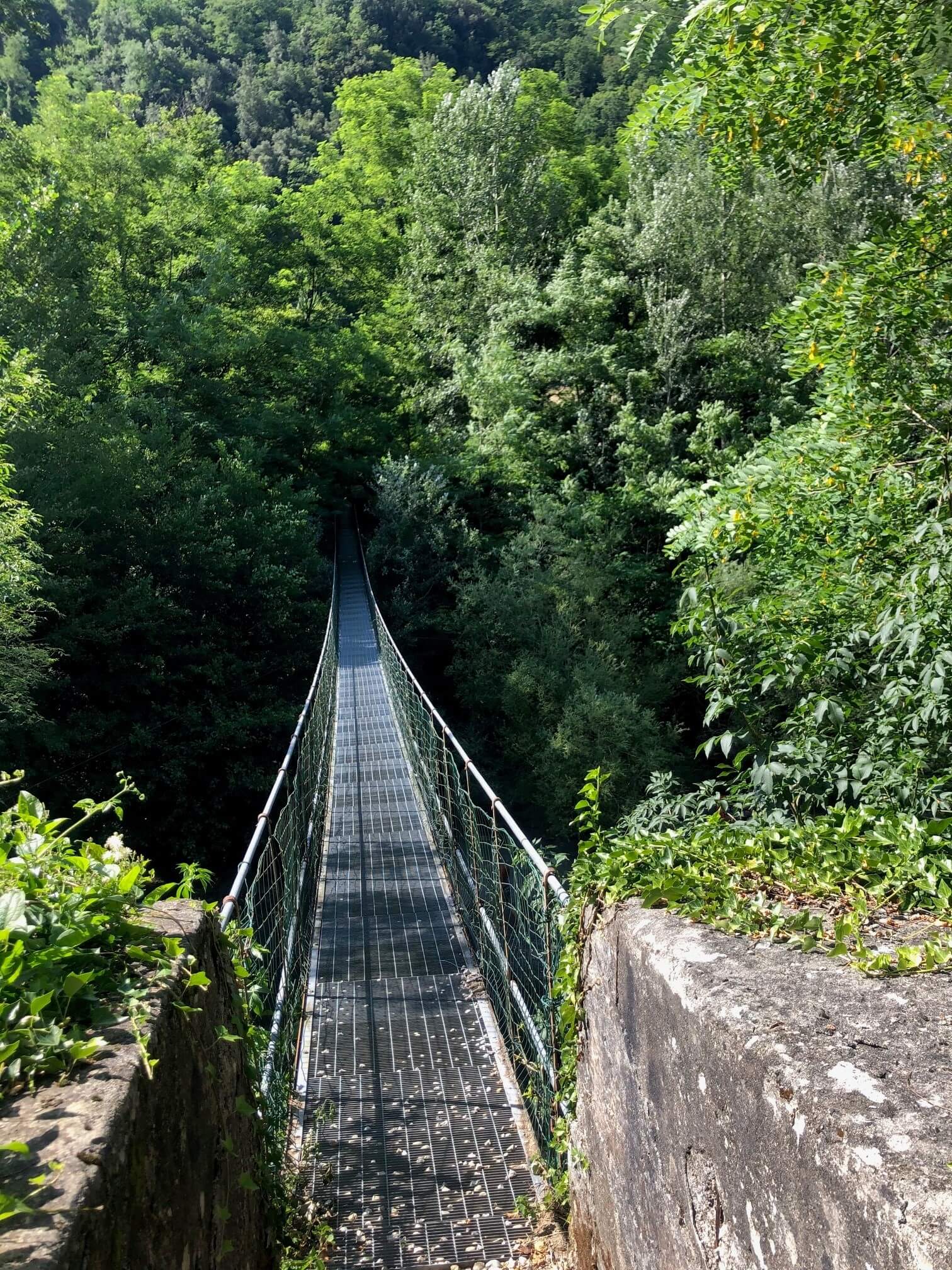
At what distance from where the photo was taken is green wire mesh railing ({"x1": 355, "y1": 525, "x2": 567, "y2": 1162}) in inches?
112

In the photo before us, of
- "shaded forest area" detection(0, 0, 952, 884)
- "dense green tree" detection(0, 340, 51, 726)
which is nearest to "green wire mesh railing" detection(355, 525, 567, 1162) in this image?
"shaded forest area" detection(0, 0, 952, 884)

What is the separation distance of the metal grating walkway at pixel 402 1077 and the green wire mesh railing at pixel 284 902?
0.12 metres

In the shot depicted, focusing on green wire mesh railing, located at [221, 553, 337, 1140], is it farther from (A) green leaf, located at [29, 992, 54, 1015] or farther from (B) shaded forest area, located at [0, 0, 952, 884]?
(B) shaded forest area, located at [0, 0, 952, 884]

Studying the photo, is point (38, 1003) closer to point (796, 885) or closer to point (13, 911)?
point (13, 911)

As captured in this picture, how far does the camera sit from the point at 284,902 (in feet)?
13.9

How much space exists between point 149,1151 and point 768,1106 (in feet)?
2.91

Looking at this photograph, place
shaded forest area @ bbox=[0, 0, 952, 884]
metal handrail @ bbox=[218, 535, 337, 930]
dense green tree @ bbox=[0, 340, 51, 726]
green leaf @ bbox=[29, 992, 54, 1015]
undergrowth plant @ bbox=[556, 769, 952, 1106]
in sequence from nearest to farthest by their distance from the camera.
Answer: green leaf @ bbox=[29, 992, 54, 1015] < undergrowth plant @ bbox=[556, 769, 952, 1106] < metal handrail @ bbox=[218, 535, 337, 930] < shaded forest area @ bbox=[0, 0, 952, 884] < dense green tree @ bbox=[0, 340, 51, 726]

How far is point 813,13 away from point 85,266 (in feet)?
60.7

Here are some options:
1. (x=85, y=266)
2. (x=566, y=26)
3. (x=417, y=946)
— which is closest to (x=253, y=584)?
(x=85, y=266)

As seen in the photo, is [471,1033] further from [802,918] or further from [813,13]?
[813,13]

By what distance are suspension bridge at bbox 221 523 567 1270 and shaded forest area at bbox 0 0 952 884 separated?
3.32ft

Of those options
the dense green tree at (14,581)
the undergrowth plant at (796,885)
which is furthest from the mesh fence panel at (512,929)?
the dense green tree at (14,581)

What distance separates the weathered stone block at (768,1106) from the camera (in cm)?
107

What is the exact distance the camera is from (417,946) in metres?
5.04
